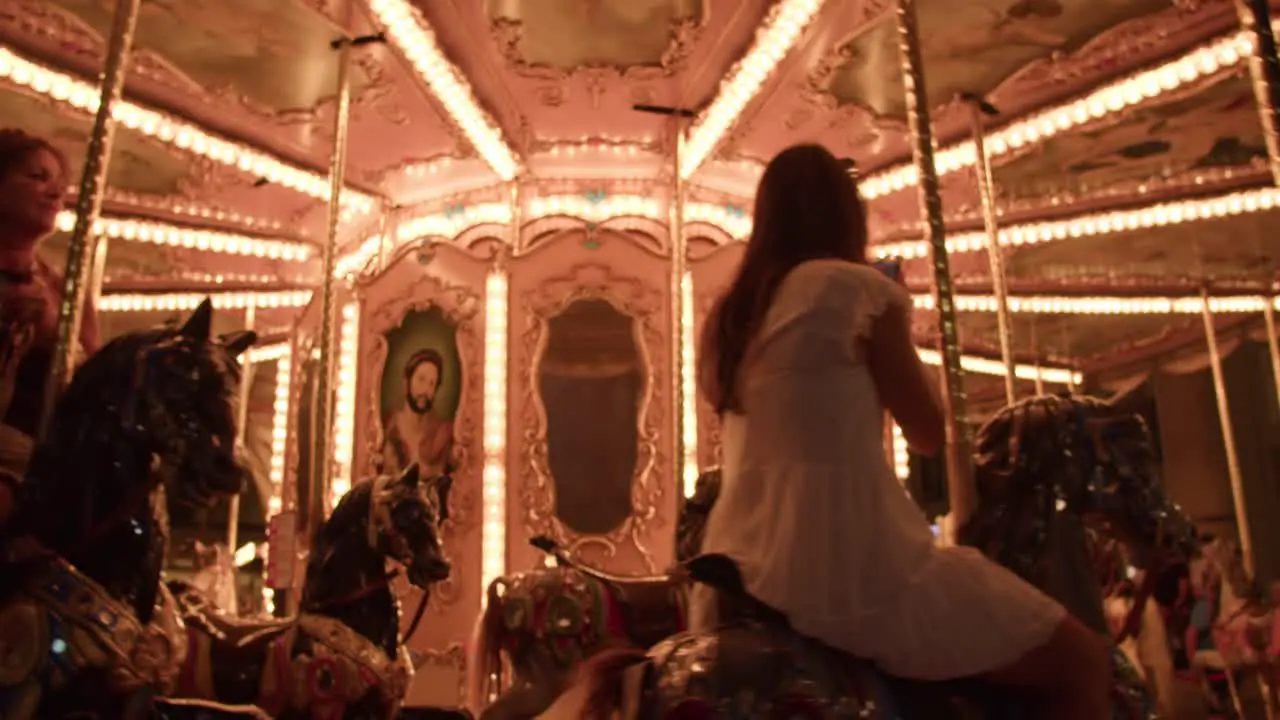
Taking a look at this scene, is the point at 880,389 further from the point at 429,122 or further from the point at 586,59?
the point at 429,122

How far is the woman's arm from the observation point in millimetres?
1903

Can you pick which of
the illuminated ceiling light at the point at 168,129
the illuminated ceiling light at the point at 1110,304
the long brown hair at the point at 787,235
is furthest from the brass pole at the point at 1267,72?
the illuminated ceiling light at the point at 1110,304

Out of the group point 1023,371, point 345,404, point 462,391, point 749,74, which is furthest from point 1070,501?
point 1023,371

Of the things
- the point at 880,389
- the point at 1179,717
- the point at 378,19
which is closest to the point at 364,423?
the point at 378,19

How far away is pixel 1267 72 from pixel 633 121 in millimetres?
6131

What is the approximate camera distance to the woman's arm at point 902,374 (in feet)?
6.24

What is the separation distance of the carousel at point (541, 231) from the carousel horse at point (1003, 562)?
88 cm

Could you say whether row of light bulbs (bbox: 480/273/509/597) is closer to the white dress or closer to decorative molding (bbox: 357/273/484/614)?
decorative molding (bbox: 357/273/484/614)

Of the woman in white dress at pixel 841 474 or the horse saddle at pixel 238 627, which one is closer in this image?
the woman in white dress at pixel 841 474

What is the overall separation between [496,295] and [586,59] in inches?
76.2

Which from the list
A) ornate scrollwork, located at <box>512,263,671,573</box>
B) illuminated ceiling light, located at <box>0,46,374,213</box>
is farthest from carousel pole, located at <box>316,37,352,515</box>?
ornate scrollwork, located at <box>512,263,671,573</box>

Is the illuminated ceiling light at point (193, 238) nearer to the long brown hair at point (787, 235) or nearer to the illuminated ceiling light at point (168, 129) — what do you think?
the illuminated ceiling light at point (168, 129)

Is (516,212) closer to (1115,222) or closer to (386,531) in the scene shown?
(1115,222)

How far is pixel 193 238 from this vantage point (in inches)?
359
